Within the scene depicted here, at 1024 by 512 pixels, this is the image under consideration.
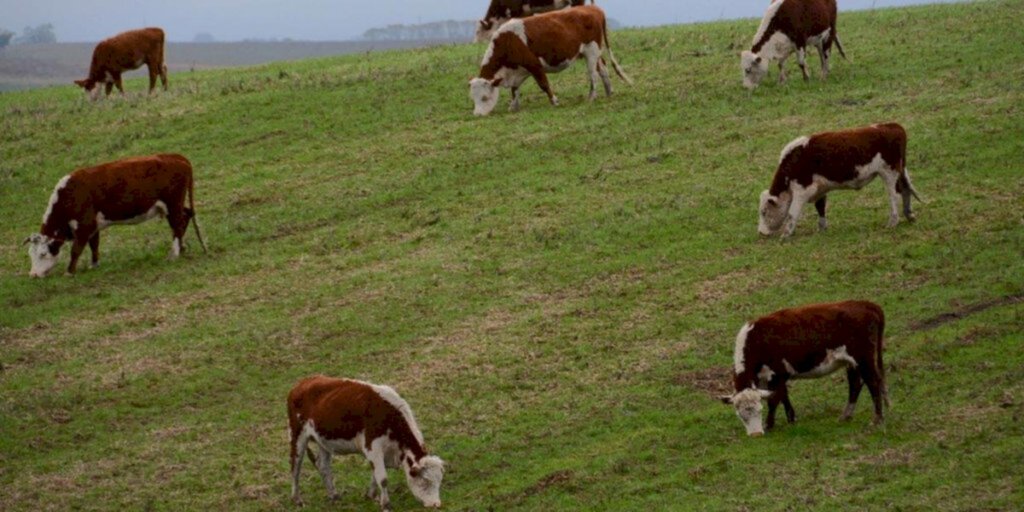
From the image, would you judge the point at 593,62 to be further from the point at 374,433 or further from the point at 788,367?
the point at 374,433

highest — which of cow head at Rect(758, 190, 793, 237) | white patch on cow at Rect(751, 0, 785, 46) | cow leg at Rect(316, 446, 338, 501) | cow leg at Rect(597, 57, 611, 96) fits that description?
white patch on cow at Rect(751, 0, 785, 46)

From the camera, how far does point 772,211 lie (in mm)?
26266

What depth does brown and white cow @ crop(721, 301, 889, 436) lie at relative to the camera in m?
18.0

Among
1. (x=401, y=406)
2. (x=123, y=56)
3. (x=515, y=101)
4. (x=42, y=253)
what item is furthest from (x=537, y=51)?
(x=401, y=406)

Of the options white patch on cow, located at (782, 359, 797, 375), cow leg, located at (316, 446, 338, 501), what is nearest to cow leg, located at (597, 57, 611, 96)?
white patch on cow, located at (782, 359, 797, 375)

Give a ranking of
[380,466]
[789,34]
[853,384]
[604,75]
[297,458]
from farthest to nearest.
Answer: [604,75] → [789,34] → [853,384] → [297,458] → [380,466]

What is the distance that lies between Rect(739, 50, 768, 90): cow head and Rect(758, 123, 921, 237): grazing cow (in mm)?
9204

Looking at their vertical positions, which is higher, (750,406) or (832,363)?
(832,363)

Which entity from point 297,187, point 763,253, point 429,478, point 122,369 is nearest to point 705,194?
point 763,253

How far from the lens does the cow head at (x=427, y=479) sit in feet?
55.5

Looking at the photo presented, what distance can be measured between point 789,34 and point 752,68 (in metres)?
1.16

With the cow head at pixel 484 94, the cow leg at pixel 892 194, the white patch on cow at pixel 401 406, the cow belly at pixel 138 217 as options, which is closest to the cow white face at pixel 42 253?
the cow belly at pixel 138 217

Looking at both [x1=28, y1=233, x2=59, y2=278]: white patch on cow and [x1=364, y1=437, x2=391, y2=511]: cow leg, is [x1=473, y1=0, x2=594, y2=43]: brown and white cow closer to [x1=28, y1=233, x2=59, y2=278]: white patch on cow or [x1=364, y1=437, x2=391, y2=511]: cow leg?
[x1=28, y1=233, x2=59, y2=278]: white patch on cow

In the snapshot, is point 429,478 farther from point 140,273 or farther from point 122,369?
point 140,273
